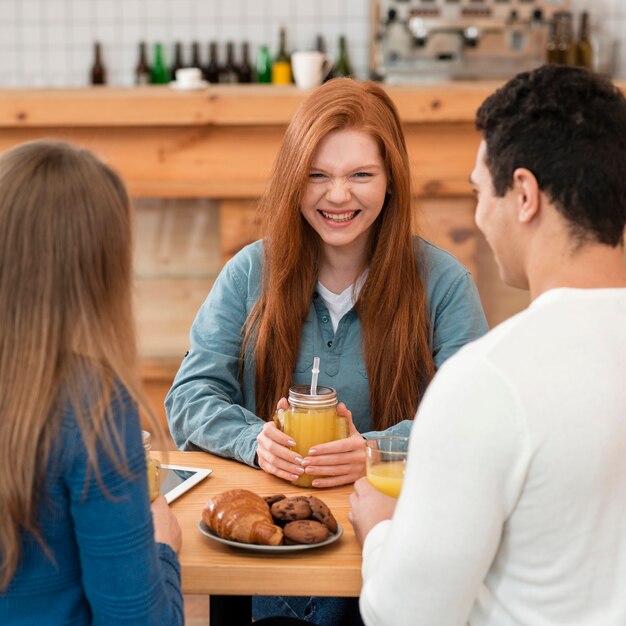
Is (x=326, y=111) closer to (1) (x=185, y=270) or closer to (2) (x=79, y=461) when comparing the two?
(2) (x=79, y=461)

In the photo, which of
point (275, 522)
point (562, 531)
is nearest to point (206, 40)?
point (275, 522)

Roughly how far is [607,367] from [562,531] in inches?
7.1

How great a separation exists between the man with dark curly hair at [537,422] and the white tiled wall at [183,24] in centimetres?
337

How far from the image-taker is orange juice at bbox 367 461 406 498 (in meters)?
1.33

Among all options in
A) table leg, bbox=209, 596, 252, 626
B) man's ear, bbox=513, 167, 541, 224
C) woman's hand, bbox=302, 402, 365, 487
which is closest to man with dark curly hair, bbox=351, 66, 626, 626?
man's ear, bbox=513, 167, 541, 224

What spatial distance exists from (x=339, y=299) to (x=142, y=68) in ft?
8.94

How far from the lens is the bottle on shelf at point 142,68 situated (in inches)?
171

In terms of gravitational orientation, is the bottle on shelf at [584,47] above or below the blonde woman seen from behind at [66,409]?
above

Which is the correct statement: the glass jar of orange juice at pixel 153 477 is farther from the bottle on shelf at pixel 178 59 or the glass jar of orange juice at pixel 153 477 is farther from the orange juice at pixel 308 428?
the bottle on shelf at pixel 178 59

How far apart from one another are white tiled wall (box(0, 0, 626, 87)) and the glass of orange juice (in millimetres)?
3287

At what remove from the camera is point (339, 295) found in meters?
1.99

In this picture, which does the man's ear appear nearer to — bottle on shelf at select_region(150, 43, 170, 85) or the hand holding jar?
the hand holding jar

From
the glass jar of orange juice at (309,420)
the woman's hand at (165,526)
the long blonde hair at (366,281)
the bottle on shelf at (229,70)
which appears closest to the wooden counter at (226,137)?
the bottle on shelf at (229,70)

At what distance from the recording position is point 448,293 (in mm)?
1954
